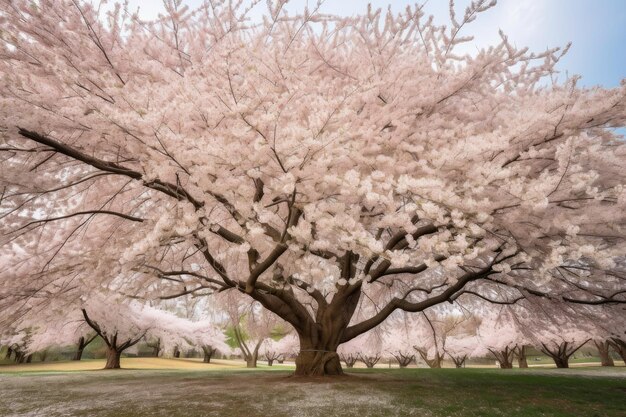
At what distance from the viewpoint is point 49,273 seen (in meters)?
7.13

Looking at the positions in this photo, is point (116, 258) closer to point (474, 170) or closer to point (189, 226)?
point (189, 226)

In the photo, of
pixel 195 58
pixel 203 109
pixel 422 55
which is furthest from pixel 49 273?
pixel 422 55

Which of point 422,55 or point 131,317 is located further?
point 131,317

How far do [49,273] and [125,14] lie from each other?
513 centimetres

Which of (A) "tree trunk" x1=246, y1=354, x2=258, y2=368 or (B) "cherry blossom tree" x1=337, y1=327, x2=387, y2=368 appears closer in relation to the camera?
(B) "cherry blossom tree" x1=337, y1=327, x2=387, y2=368

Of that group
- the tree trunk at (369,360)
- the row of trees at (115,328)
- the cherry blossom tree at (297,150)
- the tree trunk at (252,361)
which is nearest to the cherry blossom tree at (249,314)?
the cherry blossom tree at (297,150)

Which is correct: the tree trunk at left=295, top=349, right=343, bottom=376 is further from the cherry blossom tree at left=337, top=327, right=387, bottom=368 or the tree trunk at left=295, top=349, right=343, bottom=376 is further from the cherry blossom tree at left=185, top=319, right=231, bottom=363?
the cherry blossom tree at left=185, top=319, right=231, bottom=363

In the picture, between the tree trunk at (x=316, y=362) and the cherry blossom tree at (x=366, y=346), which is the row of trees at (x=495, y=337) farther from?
the tree trunk at (x=316, y=362)

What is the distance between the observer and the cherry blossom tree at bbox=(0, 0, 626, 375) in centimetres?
496

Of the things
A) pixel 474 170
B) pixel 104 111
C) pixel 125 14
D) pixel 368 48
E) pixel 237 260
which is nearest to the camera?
pixel 104 111

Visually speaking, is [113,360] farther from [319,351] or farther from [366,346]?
[319,351]

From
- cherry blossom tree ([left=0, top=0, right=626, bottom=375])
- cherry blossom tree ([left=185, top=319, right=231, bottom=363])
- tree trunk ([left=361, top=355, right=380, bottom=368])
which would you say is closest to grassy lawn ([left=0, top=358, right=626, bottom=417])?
cherry blossom tree ([left=0, top=0, right=626, bottom=375])

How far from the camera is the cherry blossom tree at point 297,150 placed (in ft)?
16.3

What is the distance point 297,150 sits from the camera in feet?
16.0
